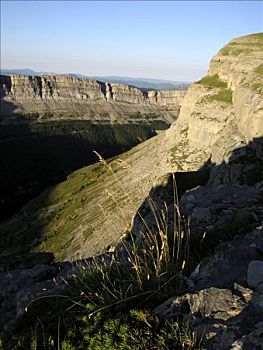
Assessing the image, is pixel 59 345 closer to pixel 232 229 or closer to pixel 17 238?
pixel 232 229

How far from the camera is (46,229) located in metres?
68.0

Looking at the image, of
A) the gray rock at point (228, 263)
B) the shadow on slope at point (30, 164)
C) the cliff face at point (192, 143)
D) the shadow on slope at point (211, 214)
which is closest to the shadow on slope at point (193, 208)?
the shadow on slope at point (211, 214)

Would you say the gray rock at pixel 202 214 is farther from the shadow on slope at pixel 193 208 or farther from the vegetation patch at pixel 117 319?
the vegetation patch at pixel 117 319

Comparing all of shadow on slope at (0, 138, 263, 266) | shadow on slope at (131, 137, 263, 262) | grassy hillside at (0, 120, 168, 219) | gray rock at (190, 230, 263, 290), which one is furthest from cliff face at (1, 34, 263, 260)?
grassy hillside at (0, 120, 168, 219)

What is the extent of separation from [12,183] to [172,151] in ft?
313

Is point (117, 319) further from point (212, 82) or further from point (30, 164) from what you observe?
point (30, 164)

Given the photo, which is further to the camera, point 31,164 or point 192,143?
point 31,164

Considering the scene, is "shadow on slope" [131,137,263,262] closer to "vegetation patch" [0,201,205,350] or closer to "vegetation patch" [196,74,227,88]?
"vegetation patch" [0,201,205,350]

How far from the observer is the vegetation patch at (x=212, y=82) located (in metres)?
58.2

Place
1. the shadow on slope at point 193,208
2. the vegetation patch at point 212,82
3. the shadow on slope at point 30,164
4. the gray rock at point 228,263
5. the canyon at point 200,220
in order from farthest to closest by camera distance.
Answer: the shadow on slope at point 30,164 → the vegetation patch at point 212,82 → the shadow on slope at point 193,208 → the gray rock at point 228,263 → the canyon at point 200,220

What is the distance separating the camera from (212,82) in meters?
61.4

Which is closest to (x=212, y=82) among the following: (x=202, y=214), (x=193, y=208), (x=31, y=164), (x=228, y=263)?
(x=193, y=208)

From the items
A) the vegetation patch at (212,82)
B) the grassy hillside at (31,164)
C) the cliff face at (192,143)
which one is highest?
the vegetation patch at (212,82)

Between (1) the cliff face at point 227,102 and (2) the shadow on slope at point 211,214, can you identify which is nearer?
(2) the shadow on slope at point 211,214
